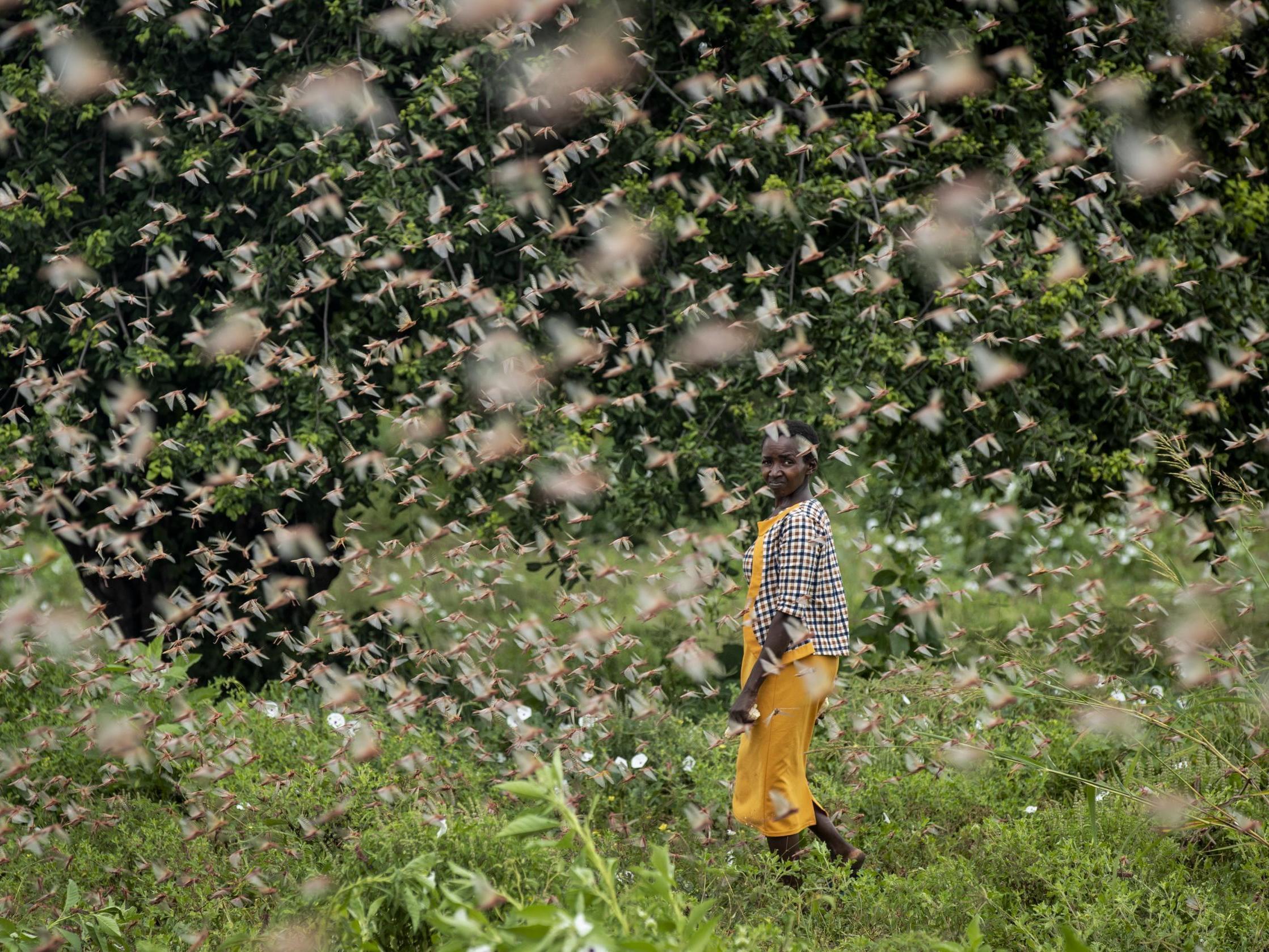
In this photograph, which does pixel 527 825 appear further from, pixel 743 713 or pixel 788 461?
pixel 788 461

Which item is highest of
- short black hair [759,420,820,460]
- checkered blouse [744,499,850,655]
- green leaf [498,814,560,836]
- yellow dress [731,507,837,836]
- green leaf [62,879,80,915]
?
short black hair [759,420,820,460]

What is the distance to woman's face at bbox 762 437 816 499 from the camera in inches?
157

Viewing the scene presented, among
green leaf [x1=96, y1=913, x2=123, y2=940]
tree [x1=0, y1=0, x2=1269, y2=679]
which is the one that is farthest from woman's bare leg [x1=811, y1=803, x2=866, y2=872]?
green leaf [x1=96, y1=913, x2=123, y2=940]

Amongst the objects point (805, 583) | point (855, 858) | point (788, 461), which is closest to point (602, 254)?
point (788, 461)

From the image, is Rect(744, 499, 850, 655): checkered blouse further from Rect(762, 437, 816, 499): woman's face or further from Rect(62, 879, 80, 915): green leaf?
Rect(62, 879, 80, 915): green leaf

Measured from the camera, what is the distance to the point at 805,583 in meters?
3.88

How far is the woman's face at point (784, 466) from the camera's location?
3.98m

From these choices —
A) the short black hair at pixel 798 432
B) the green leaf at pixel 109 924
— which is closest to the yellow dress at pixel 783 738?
the short black hair at pixel 798 432

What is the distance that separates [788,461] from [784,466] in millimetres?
20

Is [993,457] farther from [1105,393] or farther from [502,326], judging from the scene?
[502,326]

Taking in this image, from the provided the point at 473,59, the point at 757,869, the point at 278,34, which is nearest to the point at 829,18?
the point at 473,59

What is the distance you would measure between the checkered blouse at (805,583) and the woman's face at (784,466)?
0.22ft

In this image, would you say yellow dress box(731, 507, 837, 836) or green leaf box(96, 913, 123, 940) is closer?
green leaf box(96, 913, 123, 940)

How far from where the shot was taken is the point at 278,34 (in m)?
5.74
